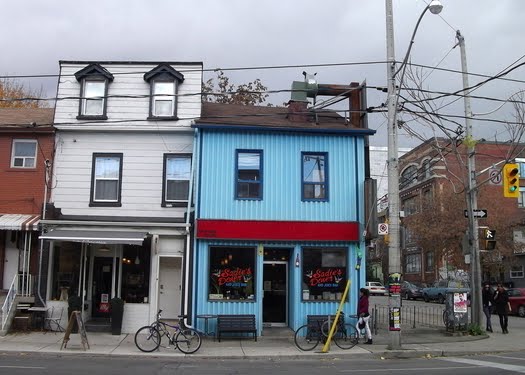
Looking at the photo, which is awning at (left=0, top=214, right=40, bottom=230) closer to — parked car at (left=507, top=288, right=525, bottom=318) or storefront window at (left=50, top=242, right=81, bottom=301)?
storefront window at (left=50, top=242, right=81, bottom=301)

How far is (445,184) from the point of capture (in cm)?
5503

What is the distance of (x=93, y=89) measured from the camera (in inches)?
803

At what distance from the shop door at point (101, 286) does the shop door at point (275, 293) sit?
5.47m

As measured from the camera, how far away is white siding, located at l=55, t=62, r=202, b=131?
65.3 feet

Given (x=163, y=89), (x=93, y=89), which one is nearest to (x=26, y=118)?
(x=93, y=89)

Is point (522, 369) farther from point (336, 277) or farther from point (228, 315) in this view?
point (228, 315)

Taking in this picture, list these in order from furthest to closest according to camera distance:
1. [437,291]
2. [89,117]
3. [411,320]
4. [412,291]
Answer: [412,291] < [437,291] < [411,320] < [89,117]

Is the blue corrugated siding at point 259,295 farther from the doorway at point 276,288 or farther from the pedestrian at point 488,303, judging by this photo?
the pedestrian at point 488,303

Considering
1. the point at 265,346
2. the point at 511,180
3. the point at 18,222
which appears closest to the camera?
the point at 265,346

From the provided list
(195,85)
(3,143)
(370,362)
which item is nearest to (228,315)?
(370,362)

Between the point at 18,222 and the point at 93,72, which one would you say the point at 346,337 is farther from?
the point at 93,72

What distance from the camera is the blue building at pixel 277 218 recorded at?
741 inches

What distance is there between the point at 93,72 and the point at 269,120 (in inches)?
259

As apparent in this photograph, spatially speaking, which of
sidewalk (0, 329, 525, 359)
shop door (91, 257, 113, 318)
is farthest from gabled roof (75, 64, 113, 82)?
sidewalk (0, 329, 525, 359)
